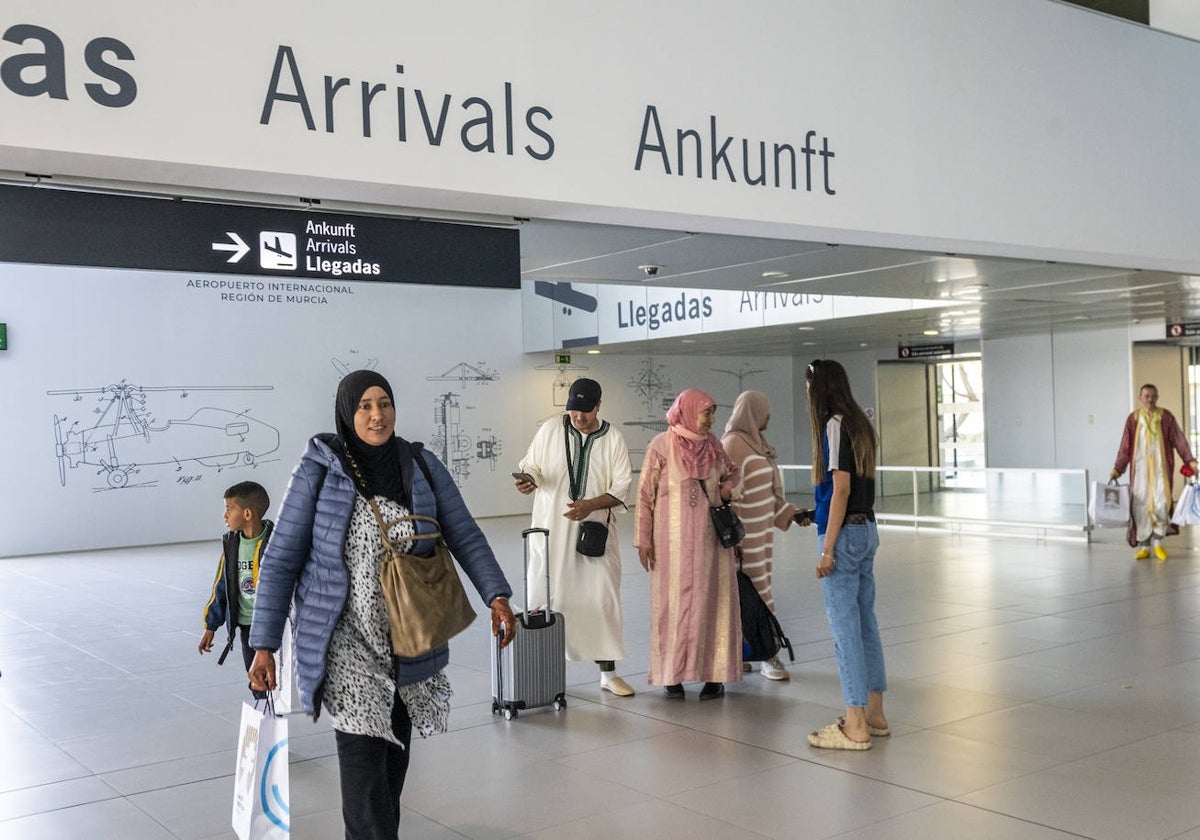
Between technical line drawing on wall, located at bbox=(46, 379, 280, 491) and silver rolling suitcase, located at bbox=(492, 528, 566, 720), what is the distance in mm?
12912

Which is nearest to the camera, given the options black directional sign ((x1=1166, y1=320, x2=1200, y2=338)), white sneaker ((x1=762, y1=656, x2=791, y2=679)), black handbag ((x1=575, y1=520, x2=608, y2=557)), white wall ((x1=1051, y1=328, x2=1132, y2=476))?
black handbag ((x1=575, y1=520, x2=608, y2=557))

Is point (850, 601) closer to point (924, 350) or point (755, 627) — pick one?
point (755, 627)

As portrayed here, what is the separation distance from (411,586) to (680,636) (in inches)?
118

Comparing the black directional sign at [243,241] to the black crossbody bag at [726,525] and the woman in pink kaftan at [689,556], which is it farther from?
the black crossbody bag at [726,525]

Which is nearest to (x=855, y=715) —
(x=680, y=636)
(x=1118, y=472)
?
(x=680, y=636)

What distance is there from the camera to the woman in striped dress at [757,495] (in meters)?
6.73

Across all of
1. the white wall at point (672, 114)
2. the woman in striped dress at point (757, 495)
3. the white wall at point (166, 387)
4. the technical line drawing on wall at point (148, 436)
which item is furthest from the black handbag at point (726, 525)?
the technical line drawing on wall at point (148, 436)

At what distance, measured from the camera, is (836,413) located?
5.26 meters

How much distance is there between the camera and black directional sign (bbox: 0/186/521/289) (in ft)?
14.1

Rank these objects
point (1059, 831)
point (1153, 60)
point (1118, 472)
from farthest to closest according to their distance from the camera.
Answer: point (1118, 472) < point (1153, 60) < point (1059, 831)

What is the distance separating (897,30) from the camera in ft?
20.4

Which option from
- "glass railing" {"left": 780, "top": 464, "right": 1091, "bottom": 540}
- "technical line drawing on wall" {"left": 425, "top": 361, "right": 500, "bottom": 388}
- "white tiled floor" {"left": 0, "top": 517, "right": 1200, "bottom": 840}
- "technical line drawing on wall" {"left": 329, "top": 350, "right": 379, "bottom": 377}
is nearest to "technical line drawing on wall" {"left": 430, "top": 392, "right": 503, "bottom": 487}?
"technical line drawing on wall" {"left": 425, "top": 361, "right": 500, "bottom": 388}

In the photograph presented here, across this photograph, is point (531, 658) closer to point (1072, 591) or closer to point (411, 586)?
point (411, 586)

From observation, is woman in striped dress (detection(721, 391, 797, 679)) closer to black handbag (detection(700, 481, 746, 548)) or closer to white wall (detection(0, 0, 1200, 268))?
black handbag (detection(700, 481, 746, 548))
